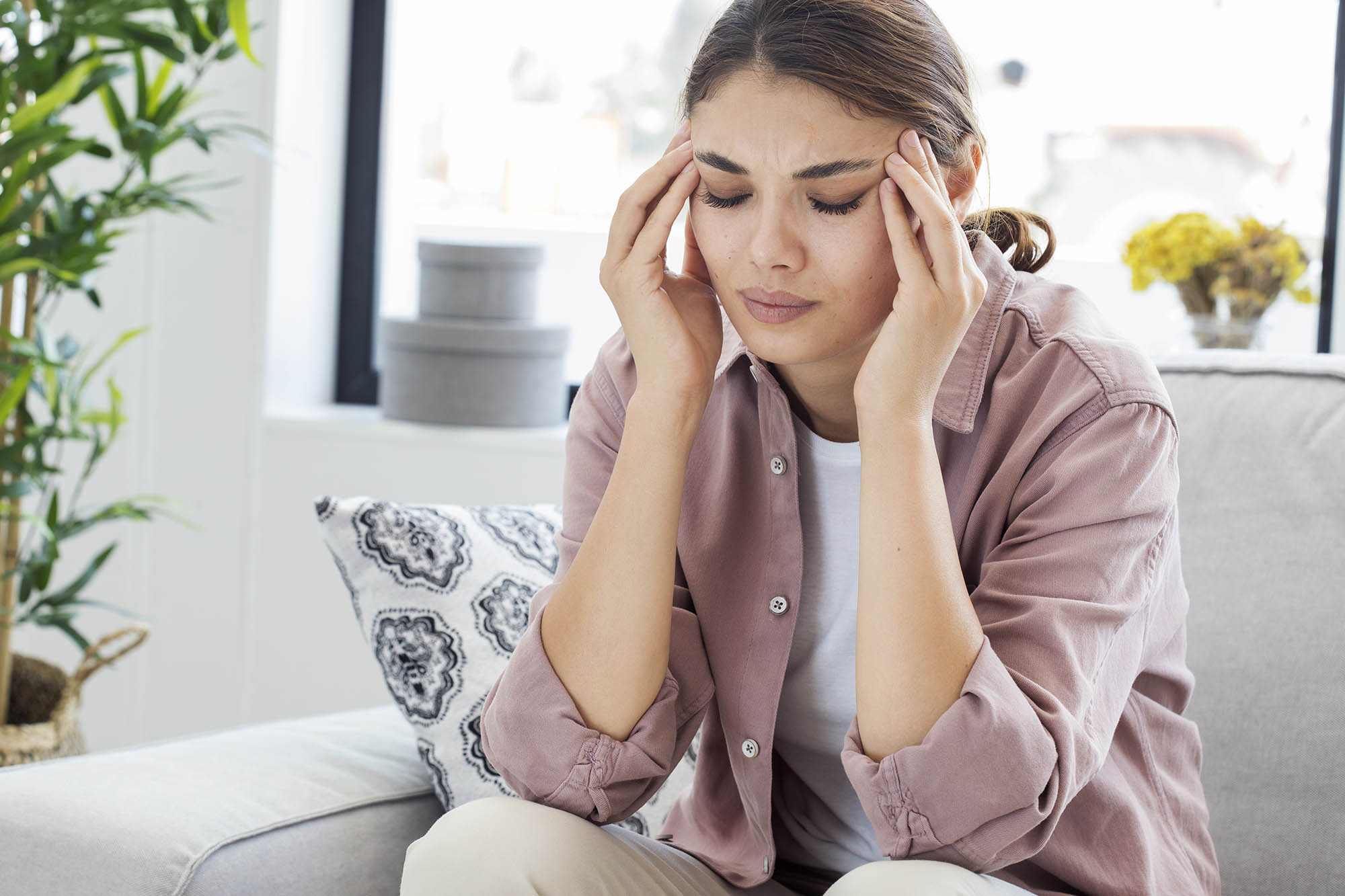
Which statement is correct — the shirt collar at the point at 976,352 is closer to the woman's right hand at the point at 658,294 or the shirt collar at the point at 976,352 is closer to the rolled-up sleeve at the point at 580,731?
the woman's right hand at the point at 658,294

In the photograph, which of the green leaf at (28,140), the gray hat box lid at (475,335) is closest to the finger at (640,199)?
the green leaf at (28,140)

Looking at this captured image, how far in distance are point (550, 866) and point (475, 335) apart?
1.47m

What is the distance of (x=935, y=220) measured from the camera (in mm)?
1068

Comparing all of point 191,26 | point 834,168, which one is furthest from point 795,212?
point 191,26

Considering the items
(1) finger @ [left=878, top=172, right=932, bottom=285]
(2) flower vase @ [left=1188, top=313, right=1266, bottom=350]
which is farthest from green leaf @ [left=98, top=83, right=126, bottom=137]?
(2) flower vase @ [left=1188, top=313, right=1266, bottom=350]

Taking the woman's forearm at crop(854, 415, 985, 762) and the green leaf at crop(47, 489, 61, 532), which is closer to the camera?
the woman's forearm at crop(854, 415, 985, 762)

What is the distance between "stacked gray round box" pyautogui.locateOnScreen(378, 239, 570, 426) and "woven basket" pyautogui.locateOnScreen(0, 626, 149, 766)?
65cm

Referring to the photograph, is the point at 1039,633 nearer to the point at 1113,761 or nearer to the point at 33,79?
the point at 1113,761

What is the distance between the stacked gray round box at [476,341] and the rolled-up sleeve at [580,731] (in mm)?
1177

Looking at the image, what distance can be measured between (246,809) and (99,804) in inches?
4.9

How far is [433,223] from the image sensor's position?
111 inches

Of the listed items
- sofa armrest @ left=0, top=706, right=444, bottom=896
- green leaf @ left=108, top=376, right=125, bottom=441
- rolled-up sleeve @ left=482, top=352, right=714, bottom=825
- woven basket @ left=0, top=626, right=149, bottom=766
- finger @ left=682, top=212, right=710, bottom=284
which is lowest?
woven basket @ left=0, top=626, right=149, bottom=766

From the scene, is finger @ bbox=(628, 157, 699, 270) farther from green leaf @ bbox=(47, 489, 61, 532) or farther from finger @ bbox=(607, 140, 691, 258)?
green leaf @ bbox=(47, 489, 61, 532)

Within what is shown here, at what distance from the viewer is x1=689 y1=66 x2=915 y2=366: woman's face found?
108 cm
